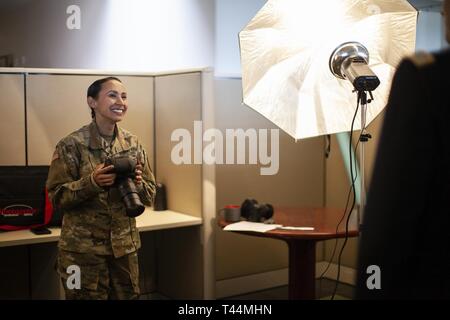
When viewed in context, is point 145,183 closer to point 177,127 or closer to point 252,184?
point 177,127

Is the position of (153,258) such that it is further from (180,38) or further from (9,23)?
(9,23)

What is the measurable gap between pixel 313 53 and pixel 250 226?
69cm

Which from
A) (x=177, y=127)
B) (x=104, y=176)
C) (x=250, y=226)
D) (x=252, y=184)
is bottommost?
(x=250, y=226)

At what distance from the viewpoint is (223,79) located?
265 centimetres

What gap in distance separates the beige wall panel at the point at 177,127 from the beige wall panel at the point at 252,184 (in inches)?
11.4

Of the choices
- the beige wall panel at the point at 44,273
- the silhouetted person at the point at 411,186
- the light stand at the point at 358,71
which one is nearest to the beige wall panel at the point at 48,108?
the beige wall panel at the point at 44,273

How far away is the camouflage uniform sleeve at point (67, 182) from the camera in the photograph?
63.2 inches

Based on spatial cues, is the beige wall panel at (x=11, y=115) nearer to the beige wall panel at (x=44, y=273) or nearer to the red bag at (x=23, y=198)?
the red bag at (x=23, y=198)

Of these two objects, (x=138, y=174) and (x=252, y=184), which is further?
(x=252, y=184)

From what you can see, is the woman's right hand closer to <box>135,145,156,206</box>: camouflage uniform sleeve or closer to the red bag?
<box>135,145,156,206</box>: camouflage uniform sleeve

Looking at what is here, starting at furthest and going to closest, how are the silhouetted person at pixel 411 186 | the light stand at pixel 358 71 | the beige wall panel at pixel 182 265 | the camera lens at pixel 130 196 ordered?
the beige wall panel at pixel 182 265
the camera lens at pixel 130 196
the light stand at pixel 358 71
the silhouetted person at pixel 411 186

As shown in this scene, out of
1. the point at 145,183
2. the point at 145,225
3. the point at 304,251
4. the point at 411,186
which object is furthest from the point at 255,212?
the point at 411,186

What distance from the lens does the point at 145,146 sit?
193 centimetres
